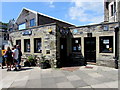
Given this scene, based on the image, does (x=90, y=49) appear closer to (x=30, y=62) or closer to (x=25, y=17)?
(x=30, y=62)

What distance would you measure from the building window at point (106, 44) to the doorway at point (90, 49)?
71 cm

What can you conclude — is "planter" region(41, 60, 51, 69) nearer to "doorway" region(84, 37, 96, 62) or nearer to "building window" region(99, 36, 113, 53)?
"doorway" region(84, 37, 96, 62)

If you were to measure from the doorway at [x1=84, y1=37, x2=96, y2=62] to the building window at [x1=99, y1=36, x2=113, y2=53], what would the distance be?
0.71 metres

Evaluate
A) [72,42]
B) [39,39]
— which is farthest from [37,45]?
[72,42]

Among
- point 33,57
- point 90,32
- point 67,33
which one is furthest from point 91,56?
point 33,57

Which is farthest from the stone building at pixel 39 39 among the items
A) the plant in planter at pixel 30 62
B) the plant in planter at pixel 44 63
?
the plant in planter at pixel 30 62

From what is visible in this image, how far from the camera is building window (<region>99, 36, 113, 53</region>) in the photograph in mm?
8469

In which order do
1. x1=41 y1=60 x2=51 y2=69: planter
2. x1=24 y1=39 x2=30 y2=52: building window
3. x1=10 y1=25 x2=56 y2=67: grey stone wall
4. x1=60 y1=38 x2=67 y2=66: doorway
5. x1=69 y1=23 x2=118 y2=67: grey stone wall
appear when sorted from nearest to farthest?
x1=41 y1=60 x2=51 y2=69: planter → x1=69 y1=23 x2=118 y2=67: grey stone wall → x1=10 y1=25 x2=56 y2=67: grey stone wall → x1=60 y1=38 x2=67 y2=66: doorway → x1=24 y1=39 x2=30 y2=52: building window

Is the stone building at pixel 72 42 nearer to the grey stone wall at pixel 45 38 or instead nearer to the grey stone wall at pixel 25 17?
the grey stone wall at pixel 45 38

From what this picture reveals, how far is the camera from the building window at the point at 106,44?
8469 millimetres

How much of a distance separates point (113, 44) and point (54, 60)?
185 inches

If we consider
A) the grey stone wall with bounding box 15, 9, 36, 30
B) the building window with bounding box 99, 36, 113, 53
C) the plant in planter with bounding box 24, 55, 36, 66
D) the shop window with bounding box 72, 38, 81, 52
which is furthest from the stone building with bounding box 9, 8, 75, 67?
the grey stone wall with bounding box 15, 9, 36, 30

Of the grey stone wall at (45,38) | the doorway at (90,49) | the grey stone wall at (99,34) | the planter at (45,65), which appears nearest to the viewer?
the planter at (45,65)

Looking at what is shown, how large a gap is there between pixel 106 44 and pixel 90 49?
4.75 feet
